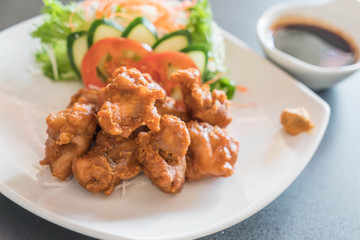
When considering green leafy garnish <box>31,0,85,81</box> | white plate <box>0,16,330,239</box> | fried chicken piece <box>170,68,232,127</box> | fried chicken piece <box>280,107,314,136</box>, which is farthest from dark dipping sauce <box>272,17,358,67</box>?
green leafy garnish <box>31,0,85,81</box>

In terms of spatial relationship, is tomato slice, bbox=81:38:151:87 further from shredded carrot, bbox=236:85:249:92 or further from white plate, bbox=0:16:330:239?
shredded carrot, bbox=236:85:249:92

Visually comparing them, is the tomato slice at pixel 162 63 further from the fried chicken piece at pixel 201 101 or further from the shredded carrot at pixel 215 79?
the fried chicken piece at pixel 201 101

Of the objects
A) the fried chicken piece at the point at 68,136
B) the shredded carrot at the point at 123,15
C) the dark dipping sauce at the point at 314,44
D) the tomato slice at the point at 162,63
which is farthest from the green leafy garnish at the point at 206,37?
the fried chicken piece at the point at 68,136

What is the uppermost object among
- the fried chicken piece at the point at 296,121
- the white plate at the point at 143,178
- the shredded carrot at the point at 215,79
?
the fried chicken piece at the point at 296,121

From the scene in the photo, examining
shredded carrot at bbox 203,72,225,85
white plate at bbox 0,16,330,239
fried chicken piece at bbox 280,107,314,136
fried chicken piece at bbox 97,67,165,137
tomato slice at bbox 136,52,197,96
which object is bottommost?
white plate at bbox 0,16,330,239

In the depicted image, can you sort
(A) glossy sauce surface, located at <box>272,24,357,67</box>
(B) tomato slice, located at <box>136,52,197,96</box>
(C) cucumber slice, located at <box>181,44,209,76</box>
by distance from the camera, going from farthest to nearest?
1. (A) glossy sauce surface, located at <box>272,24,357,67</box>
2. (C) cucumber slice, located at <box>181,44,209,76</box>
3. (B) tomato slice, located at <box>136,52,197,96</box>

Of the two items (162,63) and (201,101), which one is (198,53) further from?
(201,101)

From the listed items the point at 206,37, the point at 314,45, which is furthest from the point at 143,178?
the point at 314,45
